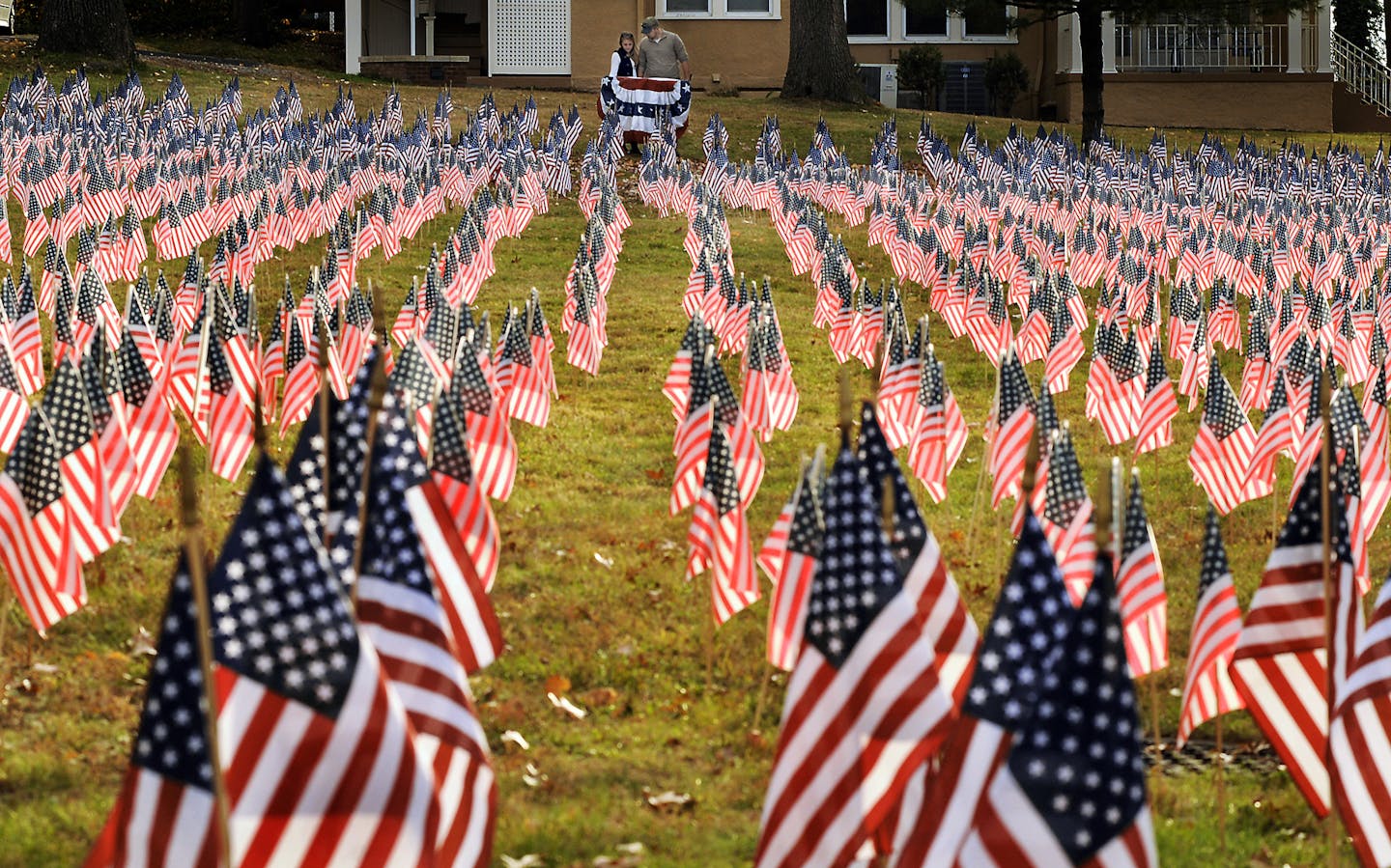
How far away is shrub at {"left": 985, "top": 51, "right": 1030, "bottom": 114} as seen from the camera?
139 ft

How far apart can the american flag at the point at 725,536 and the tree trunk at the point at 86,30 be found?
93.3 ft

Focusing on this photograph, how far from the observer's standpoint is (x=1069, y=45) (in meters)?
40.2

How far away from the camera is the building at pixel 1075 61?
40156mm

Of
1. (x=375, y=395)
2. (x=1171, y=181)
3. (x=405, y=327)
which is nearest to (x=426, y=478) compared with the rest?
(x=375, y=395)

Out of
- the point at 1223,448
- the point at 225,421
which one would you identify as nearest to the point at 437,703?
the point at 225,421

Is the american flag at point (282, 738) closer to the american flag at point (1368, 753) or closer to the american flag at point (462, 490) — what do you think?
the american flag at point (1368, 753)

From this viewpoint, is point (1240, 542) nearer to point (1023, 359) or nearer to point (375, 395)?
point (1023, 359)

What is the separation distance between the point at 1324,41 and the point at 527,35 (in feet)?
54.8

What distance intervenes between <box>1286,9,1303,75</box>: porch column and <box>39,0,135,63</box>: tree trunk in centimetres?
2335

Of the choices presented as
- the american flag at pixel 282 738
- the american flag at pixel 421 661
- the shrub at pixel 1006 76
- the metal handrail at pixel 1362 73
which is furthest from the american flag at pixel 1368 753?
the metal handrail at pixel 1362 73

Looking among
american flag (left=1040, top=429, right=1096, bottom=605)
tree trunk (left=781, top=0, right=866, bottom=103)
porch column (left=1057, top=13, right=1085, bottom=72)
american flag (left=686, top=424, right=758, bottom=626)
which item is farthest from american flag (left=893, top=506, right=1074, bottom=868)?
porch column (left=1057, top=13, right=1085, bottom=72)

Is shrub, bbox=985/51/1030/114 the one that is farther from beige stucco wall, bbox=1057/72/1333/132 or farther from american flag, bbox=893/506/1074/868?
american flag, bbox=893/506/1074/868

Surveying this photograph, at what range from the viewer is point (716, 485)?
28.5ft

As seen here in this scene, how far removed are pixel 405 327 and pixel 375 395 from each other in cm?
912
